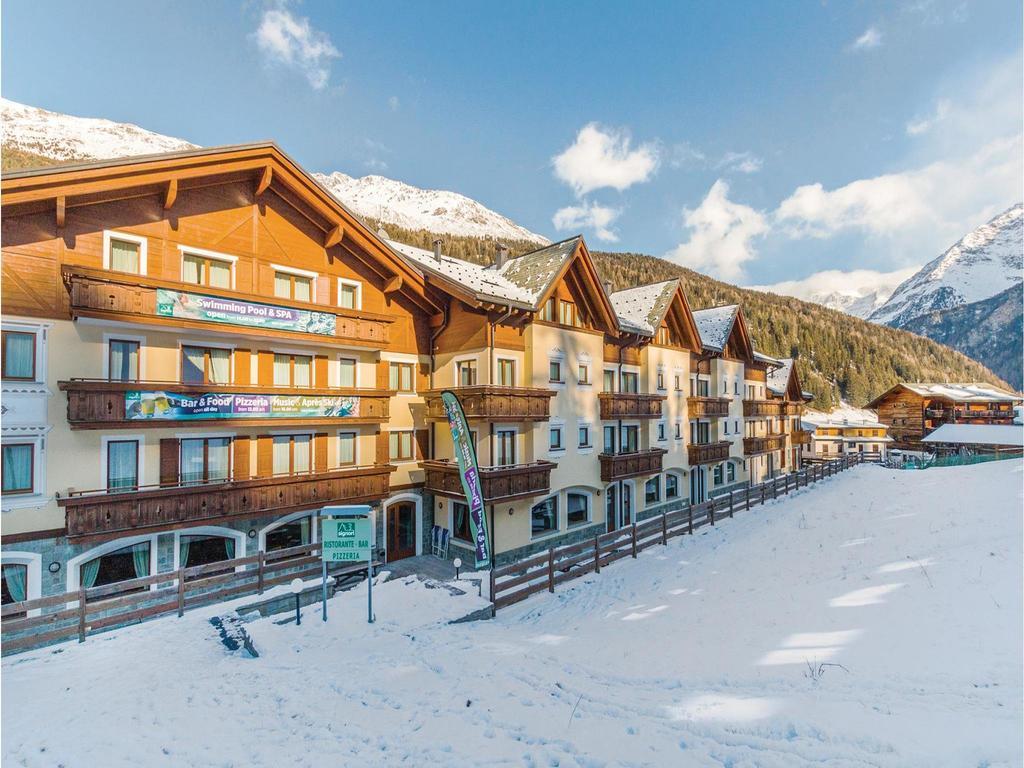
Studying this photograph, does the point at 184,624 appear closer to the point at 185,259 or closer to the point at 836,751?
the point at 185,259

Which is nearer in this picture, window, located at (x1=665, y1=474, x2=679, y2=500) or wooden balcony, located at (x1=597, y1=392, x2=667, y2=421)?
wooden balcony, located at (x1=597, y1=392, x2=667, y2=421)

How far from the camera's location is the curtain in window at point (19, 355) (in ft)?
39.2

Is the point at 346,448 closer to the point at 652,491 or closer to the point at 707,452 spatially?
the point at 652,491

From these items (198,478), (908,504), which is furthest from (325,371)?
(908,504)

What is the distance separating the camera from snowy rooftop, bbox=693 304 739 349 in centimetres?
3225

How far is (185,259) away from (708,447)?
2855 centimetres

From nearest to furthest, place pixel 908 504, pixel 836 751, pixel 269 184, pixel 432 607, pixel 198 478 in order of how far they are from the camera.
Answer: pixel 836 751 < pixel 432 607 < pixel 198 478 < pixel 269 184 < pixel 908 504

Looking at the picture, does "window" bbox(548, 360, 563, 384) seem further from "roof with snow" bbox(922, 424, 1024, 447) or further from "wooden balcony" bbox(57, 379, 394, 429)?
"roof with snow" bbox(922, 424, 1024, 447)

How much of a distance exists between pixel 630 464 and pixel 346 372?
14344 millimetres

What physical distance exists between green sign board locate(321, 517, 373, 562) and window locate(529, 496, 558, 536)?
30.3 feet

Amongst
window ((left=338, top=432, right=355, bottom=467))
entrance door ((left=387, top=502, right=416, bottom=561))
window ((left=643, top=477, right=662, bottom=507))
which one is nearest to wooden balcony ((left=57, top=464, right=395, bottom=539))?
window ((left=338, top=432, right=355, bottom=467))

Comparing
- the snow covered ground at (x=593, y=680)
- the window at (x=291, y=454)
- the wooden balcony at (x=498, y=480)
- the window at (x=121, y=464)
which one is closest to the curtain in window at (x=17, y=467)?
the window at (x=121, y=464)

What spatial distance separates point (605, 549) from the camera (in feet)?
59.5

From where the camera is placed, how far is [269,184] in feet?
53.3
